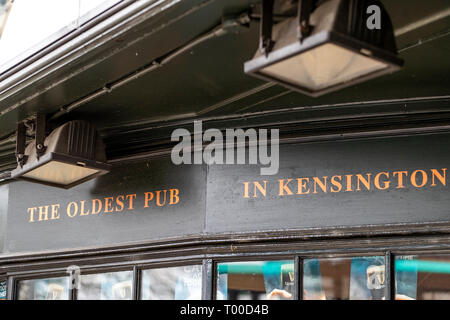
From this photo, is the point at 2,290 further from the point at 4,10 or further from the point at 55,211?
the point at 4,10

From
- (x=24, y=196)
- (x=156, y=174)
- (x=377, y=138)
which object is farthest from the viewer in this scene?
(x=24, y=196)

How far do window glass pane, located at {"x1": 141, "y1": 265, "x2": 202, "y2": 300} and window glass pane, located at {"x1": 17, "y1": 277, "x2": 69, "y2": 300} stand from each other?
880 mm

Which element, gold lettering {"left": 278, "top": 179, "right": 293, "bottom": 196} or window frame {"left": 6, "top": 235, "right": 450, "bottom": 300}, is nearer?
window frame {"left": 6, "top": 235, "right": 450, "bottom": 300}

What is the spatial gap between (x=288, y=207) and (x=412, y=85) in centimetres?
117

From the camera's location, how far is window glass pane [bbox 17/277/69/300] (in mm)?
6766

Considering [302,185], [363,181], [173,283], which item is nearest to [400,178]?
[363,181]

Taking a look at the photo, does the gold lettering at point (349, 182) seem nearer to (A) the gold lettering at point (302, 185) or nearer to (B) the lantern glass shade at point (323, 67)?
(A) the gold lettering at point (302, 185)

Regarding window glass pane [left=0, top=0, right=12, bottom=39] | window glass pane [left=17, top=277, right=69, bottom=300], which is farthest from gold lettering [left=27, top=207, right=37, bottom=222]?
window glass pane [left=0, top=0, right=12, bottom=39]

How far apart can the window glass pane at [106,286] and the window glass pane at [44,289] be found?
195 mm

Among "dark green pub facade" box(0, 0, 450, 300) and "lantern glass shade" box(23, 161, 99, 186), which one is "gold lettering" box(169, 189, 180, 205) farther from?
"lantern glass shade" box(23, 161, 99, 186)

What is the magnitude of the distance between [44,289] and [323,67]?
3859mm
